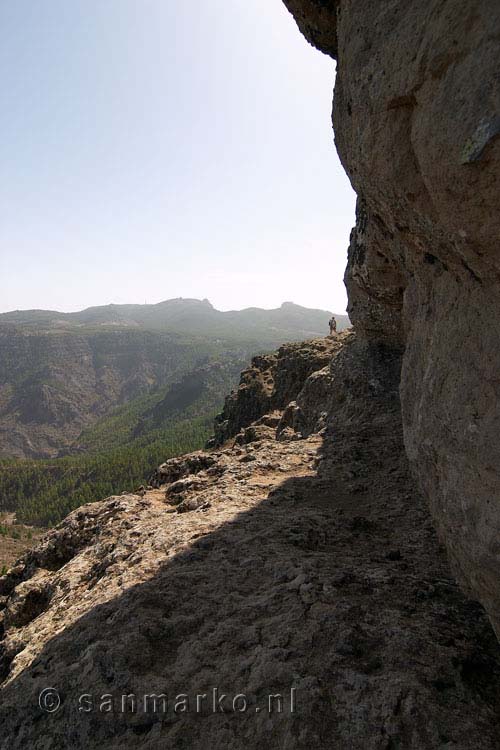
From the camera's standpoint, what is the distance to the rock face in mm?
5469

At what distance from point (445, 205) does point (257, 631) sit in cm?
776

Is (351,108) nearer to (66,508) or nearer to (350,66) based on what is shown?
(350,66)

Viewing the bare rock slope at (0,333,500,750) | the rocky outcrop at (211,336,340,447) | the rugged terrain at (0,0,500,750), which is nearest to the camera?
the rugged terrain at (0,0,500,750)

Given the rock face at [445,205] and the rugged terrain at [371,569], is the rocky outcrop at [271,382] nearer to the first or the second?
the rugged terrain at [371,569]

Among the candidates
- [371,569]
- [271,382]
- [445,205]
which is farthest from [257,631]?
[271,382]

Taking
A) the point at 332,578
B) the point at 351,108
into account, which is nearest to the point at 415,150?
the point at 351,108

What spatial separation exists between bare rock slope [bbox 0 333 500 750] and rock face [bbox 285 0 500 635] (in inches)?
54.8

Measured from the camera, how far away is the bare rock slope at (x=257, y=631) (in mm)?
5707

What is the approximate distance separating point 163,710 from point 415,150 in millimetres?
9498

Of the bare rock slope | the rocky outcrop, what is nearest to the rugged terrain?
the bare rock slope

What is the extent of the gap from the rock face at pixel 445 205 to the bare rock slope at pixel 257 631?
1391 mm

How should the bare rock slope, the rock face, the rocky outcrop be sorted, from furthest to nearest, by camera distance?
the rocky outcrop, the bare rock slope, the rock face

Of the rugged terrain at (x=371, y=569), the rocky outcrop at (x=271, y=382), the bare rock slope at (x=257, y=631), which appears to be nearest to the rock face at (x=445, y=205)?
the rugged terrain at (x=371, y=569)

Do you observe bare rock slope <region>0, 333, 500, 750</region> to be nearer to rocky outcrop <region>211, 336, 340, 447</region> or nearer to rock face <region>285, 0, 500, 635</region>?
rock face <region>285, 0, 500, 635</region>
